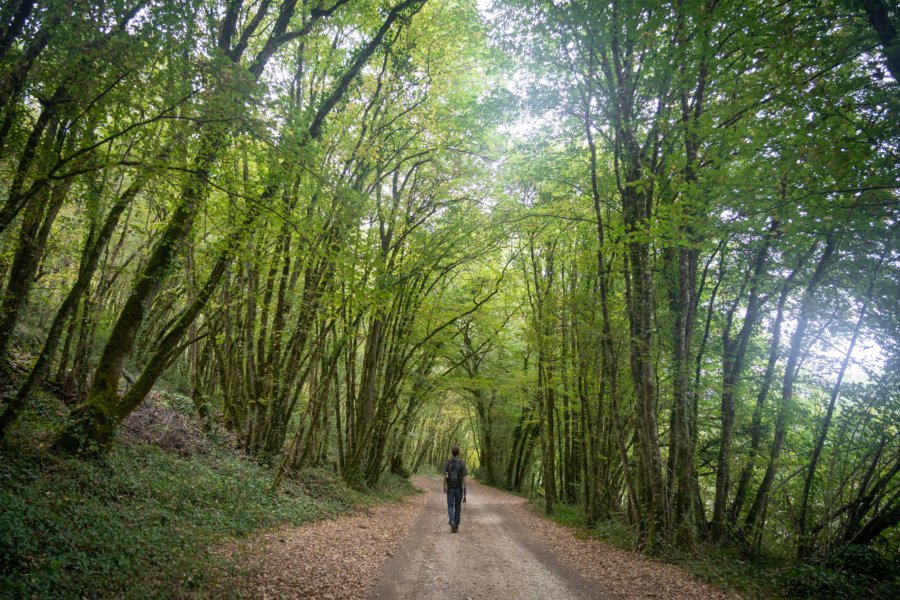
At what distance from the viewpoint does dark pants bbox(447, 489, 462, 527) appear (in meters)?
9.16

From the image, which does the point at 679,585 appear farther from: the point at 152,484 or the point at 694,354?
the point at 152,484

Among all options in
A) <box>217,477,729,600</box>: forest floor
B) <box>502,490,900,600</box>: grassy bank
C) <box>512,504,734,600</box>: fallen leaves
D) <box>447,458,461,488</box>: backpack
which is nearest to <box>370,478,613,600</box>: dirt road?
<box>217,477,729,600</box>: forest floor

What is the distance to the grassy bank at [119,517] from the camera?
142 inches

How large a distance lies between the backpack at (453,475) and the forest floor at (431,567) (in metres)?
0.98

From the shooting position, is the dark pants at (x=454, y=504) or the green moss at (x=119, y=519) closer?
the green moss at (x=119, y=519)

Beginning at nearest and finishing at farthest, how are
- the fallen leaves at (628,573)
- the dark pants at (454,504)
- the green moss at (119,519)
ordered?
the green moss at (119,519) → the fallen leaves at (628,573) → the dark pants at (454,504)

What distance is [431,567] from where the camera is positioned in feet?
20.3

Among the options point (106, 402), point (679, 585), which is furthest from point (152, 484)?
point (679, 585)

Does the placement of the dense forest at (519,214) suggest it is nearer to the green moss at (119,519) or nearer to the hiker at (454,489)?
the green moss at (119,519)

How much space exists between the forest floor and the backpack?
38.5 inches

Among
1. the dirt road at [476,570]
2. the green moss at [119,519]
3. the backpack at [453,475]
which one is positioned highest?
the backpack at [453,475]

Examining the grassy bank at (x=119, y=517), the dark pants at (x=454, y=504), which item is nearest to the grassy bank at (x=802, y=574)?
the dark pants at (x=454, y=504)

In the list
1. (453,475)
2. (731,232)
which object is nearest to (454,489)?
(453,475)

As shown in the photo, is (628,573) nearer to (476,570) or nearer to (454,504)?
(476,570)
